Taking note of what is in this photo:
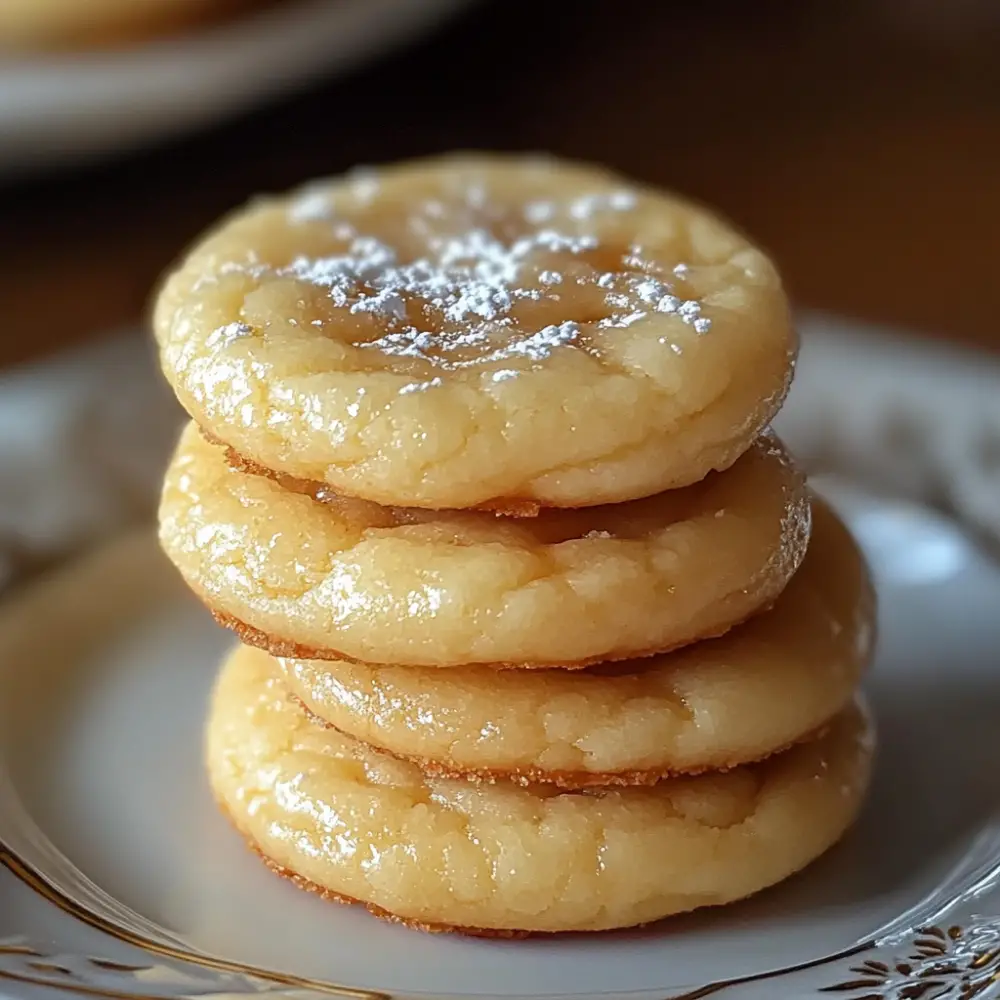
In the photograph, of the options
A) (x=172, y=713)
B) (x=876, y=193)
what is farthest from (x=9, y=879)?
(x=876, y=193)

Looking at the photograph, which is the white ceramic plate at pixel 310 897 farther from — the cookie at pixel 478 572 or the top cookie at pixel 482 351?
the top cookie at pixel 482 351

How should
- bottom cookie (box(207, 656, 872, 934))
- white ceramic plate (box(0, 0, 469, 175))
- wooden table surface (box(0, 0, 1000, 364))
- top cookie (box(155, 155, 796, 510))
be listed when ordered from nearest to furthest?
top cookie (box(155, 155, 796, 510)) < bottom cookie (box(207, 656, 872, 934)) < white ceramic plate (box(0, 0, 469, 175)) < wooden table surface (box(0, 0, 1000, 364))

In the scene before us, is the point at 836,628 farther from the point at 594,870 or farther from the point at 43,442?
the point at 43,442

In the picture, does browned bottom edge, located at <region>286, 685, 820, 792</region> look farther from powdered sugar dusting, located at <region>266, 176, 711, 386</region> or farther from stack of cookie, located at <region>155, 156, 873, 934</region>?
powdered sugar dusting, located at <region>266, 176, 711, 386</region>

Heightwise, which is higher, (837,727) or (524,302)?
(524,302)

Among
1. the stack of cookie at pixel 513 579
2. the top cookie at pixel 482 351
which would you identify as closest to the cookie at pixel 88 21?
the top cookie at pixel 482 351

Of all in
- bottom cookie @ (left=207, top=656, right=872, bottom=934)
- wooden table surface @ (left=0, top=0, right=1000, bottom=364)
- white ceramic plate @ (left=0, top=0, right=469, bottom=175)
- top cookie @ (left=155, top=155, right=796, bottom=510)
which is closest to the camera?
top cookie @ (left=155, top=155, right=796, bottom=510)

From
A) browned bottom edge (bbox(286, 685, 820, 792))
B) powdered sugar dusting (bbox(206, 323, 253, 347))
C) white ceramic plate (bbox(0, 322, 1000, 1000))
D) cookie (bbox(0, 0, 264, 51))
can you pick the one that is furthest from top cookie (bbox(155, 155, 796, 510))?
cookie (bbox(0, 0, 264, 51))
